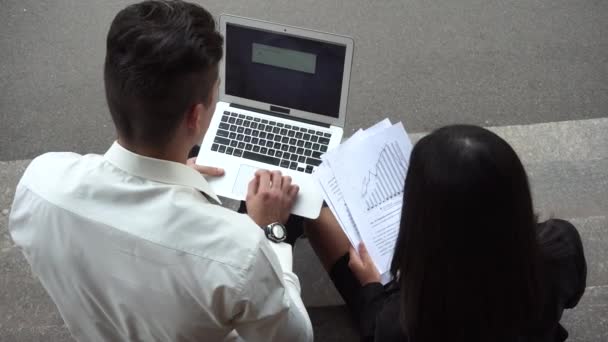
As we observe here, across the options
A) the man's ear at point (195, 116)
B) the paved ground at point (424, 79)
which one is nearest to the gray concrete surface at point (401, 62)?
the paved ground at point (424, 79)

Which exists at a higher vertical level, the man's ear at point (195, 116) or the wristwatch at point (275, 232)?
the man's ear at point (195, 116)

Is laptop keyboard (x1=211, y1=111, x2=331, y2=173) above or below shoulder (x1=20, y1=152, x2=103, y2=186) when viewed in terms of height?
below

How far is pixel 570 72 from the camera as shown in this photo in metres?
2.25

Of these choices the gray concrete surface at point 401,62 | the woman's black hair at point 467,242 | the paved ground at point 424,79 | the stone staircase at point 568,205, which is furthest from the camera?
the gray concrete surface at point 401,62

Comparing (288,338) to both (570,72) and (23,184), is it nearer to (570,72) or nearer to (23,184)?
(23,184)

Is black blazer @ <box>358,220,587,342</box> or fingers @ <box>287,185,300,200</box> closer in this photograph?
black blazer @ <box>358,220,587,342</box>

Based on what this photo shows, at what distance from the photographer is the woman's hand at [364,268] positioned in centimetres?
133

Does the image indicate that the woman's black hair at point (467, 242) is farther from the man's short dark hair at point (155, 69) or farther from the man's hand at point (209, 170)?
the man's hand at point (209, 170)

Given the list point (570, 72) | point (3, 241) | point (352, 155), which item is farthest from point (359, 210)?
point (570, 72)

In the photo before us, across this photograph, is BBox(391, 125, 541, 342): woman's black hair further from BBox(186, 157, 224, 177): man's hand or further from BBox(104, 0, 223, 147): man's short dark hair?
BBox(186, 157, 224, 177): man's hand

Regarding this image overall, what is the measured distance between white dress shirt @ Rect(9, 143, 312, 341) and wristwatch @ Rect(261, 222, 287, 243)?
282 mm

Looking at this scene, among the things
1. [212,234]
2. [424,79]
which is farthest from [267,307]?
[424,79]

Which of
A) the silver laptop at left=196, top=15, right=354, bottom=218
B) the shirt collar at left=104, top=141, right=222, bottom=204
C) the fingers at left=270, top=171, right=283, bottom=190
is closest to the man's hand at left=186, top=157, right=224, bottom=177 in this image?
the silver laptop at left=196, top=15, right=354, bottom=218

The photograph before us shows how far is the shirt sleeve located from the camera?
90cm
